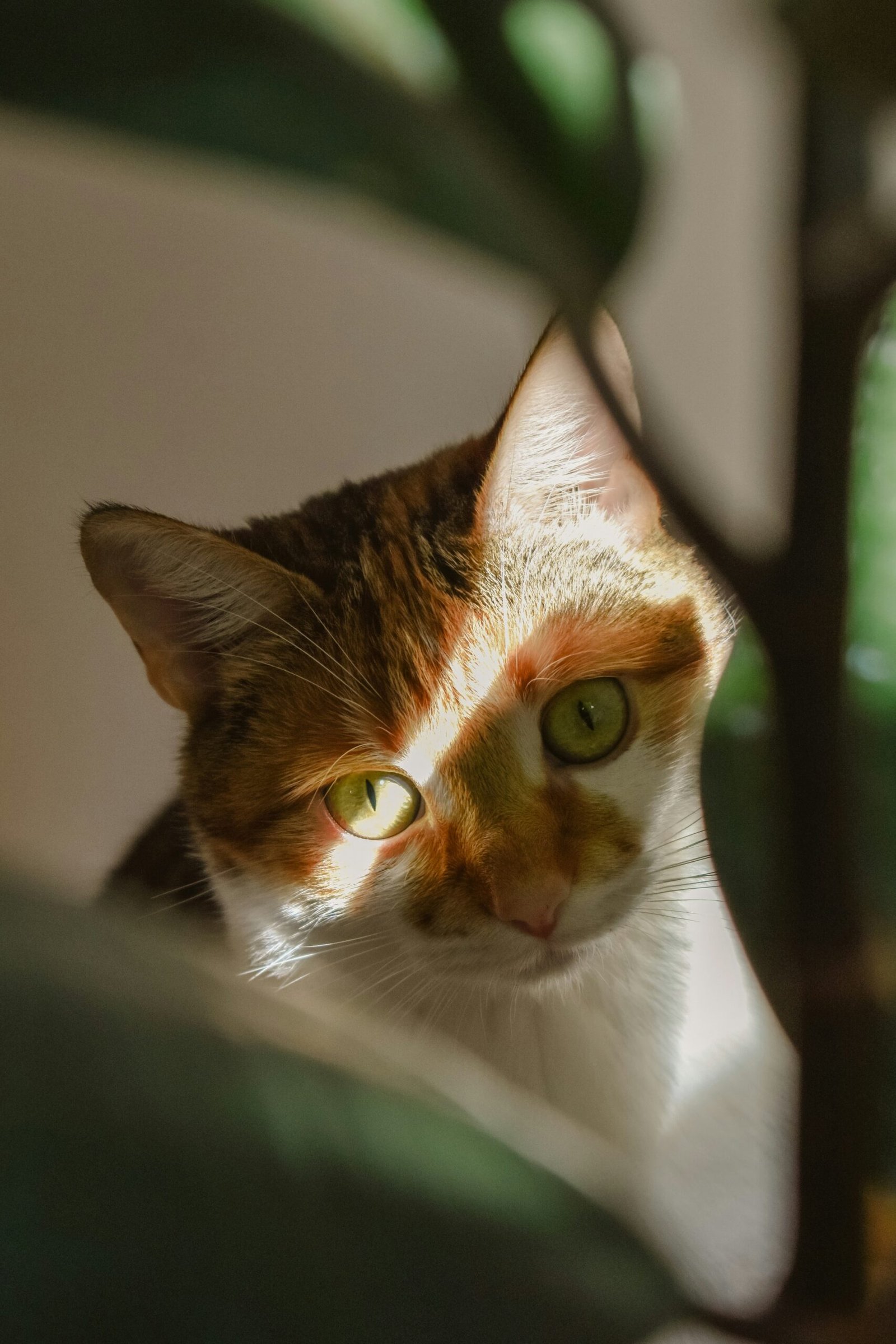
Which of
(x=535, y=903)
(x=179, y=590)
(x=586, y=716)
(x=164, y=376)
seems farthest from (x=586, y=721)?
(x=164, y=376)

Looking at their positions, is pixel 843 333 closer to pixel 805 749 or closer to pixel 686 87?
pixel 805 749

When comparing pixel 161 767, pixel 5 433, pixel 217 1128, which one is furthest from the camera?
pixel 161 767

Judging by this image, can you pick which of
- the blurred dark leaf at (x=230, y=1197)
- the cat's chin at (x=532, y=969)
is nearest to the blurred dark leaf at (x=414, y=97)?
the blurred dark leaf at (x=230, y=1197)

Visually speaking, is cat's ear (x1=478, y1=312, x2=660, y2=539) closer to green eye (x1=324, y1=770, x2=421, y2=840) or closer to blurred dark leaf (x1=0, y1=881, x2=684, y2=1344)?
green eye (x1=324, y1=770, x2=421, y2=840)

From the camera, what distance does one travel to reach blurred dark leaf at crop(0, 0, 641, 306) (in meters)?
0.31

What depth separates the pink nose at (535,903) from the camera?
63cm

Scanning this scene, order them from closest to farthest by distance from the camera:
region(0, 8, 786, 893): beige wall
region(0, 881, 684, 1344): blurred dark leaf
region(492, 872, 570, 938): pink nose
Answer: region(0, 881, 684, 1344): blurred dark leaf, region(492, 872, 570, 938): pink nose, region(0, 8, 786, 893): beige wall

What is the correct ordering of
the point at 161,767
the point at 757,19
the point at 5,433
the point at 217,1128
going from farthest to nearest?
the point at 161,767 < the point at 5,433 < the point at 757,19 < the point at 217,1128

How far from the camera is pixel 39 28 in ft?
1.03

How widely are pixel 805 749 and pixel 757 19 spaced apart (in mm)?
292

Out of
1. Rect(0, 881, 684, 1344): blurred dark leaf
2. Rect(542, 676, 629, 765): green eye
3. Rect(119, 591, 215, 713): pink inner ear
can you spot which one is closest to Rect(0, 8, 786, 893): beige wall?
Rect(119, 591, 215, 713): pink inner ear

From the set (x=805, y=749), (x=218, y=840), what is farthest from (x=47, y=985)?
(x=218, y=840)

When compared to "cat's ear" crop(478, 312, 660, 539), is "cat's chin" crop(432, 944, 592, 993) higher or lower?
lower

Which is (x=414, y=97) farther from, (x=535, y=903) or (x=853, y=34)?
(x=535, y=903)
